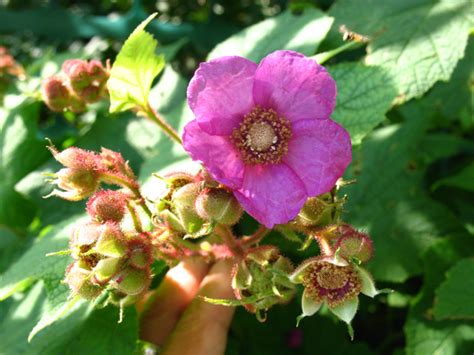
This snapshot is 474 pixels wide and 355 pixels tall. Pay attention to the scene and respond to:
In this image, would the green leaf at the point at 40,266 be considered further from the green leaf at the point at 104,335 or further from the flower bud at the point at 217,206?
the flower bud at the point at 217,206

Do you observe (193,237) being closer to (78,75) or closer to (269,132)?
(269,132)

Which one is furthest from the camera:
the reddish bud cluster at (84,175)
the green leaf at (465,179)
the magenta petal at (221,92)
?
the green leaf at (465,179)

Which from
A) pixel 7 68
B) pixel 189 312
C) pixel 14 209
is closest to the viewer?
pixel 189 312

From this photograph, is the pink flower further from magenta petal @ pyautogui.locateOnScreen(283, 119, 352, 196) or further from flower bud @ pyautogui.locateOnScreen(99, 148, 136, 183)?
flower bud @ pyautogui.locateOnScreen(99, 148, 136, 183)

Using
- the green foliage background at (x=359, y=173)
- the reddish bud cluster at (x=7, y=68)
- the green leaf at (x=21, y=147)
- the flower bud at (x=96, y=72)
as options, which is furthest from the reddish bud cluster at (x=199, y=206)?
the reddish bud cluster at (x=7, y=68)

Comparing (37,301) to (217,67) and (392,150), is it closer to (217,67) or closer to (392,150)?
(217,67)

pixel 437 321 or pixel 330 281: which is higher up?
pixel 330 281

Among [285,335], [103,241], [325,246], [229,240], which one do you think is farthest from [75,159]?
[285,335]
